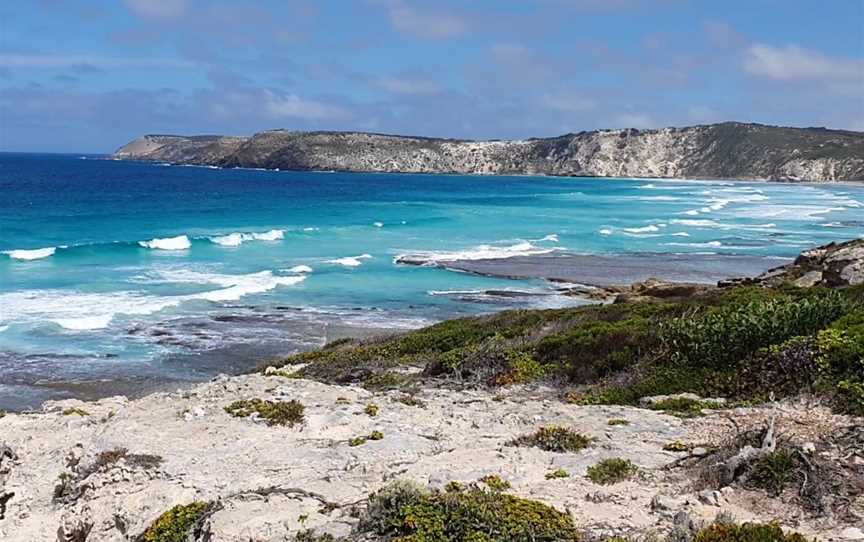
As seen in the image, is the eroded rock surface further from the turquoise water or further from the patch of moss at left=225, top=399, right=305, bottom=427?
the turquoise water

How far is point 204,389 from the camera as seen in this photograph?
45.6 feet

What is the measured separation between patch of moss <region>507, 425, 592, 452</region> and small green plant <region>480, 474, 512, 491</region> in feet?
4.76

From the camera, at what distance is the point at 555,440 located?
9.99 meters

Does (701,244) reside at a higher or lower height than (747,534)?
lower

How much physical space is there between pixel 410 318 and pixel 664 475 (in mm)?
22924

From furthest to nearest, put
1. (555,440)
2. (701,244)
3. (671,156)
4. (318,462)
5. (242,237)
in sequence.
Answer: (671,156) → (242,237) → (701,244) → (555,440) → (318,462)

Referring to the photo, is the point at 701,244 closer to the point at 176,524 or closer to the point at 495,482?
the point at 495,482

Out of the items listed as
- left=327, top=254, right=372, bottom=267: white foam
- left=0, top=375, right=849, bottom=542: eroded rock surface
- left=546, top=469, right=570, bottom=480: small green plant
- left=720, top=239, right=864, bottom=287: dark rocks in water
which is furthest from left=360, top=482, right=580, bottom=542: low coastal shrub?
left=327, top=254, right=372, bottom=267: white foam

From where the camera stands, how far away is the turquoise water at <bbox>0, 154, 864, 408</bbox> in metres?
26.2

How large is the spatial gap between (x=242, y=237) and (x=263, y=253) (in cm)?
802

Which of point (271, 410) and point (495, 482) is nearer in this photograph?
point (495, 482)

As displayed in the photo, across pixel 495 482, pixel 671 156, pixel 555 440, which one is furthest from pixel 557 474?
pixel 671 156

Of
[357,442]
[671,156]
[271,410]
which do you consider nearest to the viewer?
[357,442]


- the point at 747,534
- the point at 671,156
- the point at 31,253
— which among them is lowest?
the point at 31,253
